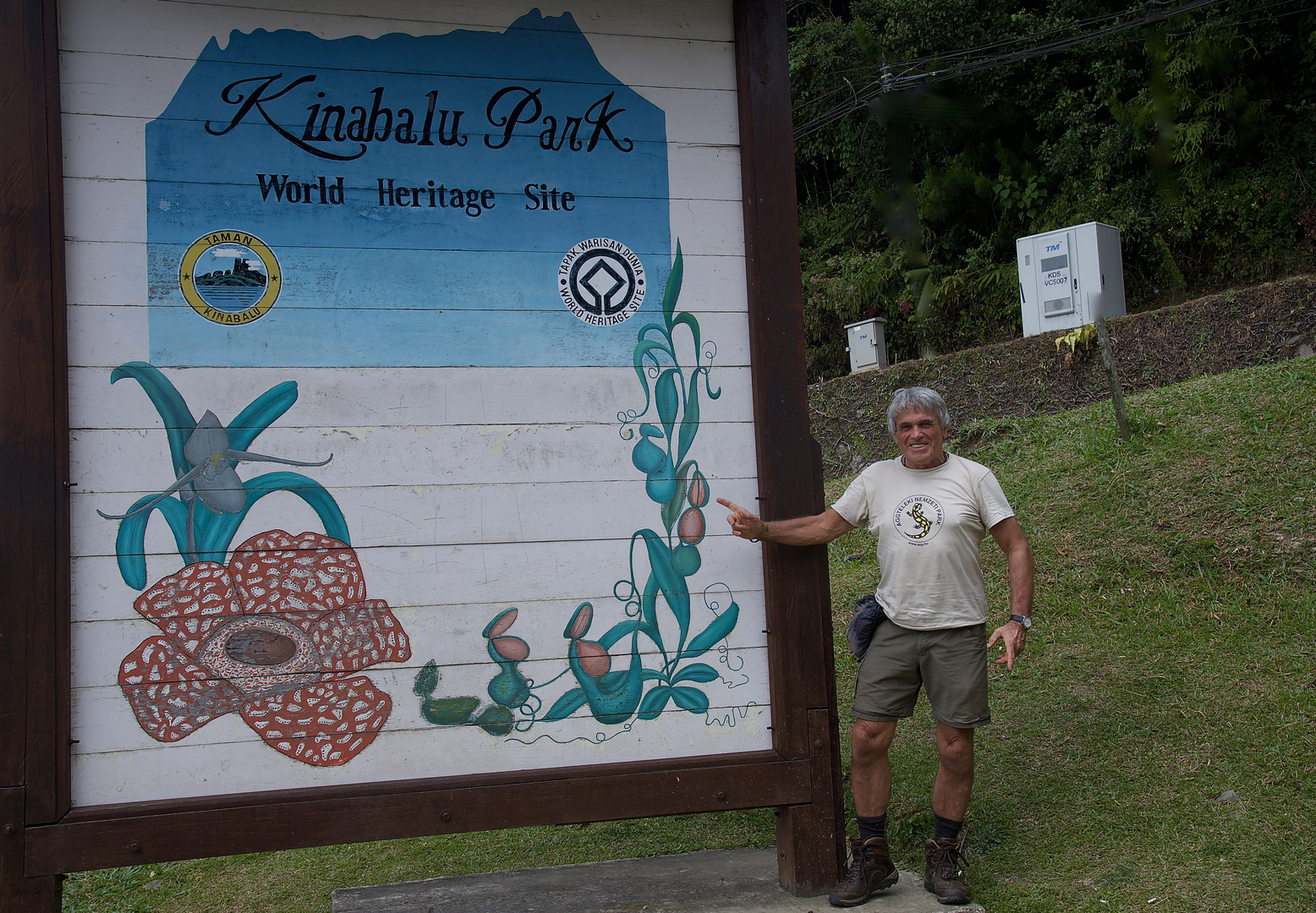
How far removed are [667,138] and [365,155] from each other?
1004 mm

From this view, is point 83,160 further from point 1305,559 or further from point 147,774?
point 1305,559

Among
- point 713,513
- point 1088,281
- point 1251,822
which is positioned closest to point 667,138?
point 713,513

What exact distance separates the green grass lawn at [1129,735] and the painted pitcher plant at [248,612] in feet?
4.27

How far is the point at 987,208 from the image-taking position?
1517 centimetres

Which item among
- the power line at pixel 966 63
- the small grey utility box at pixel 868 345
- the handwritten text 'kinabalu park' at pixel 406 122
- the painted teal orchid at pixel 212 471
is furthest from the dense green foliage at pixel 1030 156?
the painted teal orchid at pixel 212 471

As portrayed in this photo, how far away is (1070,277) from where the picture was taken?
1070cm

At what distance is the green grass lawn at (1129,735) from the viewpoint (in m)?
3.48

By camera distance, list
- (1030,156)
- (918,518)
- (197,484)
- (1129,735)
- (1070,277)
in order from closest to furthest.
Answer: (197,484) < (918,518) < (1129,735) < (1070,277) < (1030,156)

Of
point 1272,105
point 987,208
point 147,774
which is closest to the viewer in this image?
point 147,774

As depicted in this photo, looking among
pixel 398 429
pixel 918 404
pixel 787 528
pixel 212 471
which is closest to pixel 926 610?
pixel 787 528

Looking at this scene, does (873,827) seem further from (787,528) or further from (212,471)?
(212,471)

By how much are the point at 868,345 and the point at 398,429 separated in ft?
32.9

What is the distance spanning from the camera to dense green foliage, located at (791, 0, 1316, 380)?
488 inches

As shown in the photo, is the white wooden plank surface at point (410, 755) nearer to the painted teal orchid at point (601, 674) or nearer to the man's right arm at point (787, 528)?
the painted teal orchid at point (601, 674)
